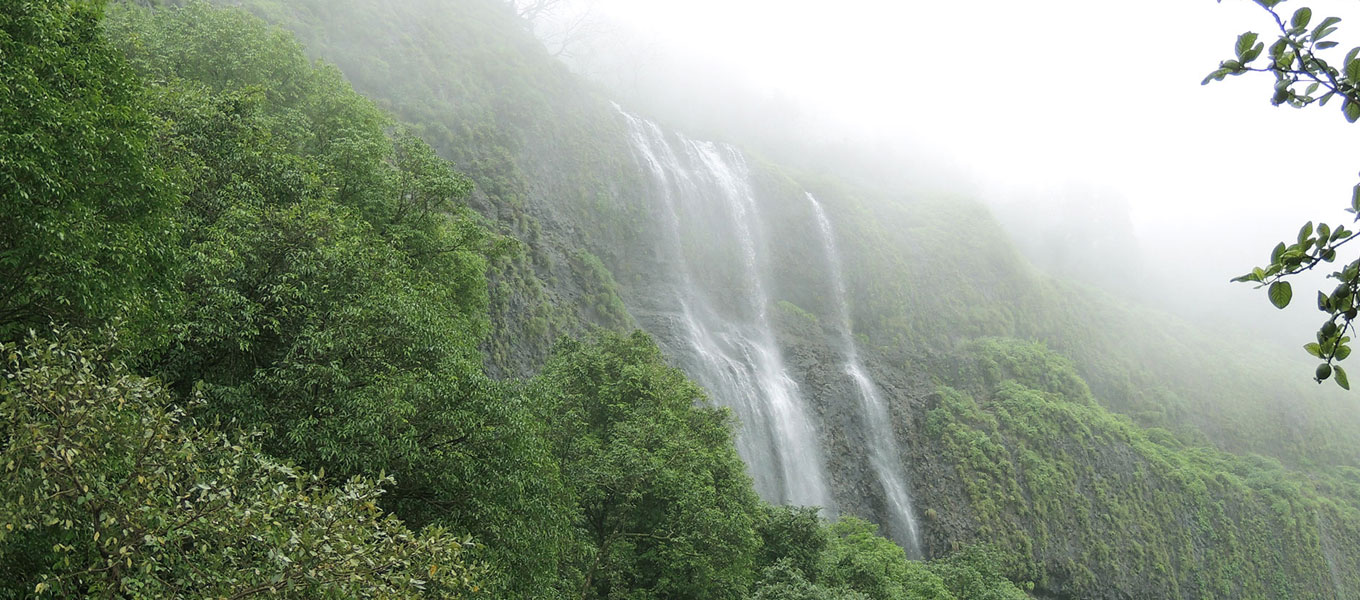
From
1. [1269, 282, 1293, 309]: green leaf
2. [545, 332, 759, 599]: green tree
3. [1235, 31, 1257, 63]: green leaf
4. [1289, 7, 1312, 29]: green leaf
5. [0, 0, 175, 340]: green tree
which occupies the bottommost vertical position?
[545, 332, 759, 599]: green tree

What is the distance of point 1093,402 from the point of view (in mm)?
55719

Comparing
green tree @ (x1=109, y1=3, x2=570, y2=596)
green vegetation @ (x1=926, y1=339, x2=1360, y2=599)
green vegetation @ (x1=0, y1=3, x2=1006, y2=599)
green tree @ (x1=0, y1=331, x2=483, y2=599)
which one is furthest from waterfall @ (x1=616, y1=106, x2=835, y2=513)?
green tree @ (x1=0, y1=331, x2=483, y2=599)

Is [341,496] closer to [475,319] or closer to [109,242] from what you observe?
[109,242]

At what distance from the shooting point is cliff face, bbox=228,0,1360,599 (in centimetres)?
3844

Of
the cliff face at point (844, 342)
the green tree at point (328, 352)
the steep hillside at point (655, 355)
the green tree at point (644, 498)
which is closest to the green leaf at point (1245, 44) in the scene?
the green tree at point (328, 352)

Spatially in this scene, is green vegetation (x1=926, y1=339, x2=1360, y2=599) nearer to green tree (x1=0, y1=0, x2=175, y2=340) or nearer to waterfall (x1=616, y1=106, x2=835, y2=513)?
waterfall (x1=616, y1=106, x2=835, y2=513)

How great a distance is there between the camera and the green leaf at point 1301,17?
317 cm

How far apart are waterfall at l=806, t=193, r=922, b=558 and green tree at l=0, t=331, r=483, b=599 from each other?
36.3 metres

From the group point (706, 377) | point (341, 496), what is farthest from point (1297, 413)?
point (341, 496)

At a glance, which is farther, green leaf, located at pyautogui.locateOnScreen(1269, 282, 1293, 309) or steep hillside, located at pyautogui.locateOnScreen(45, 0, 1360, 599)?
steep hillside, located at pyautogui.locateOnScreen(45, 0, 1360, 599)

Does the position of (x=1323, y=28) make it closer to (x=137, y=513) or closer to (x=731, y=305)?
(x=137, y=513)

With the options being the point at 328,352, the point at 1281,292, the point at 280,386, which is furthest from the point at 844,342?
the point at 1281,292

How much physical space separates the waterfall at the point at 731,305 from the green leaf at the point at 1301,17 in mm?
29302

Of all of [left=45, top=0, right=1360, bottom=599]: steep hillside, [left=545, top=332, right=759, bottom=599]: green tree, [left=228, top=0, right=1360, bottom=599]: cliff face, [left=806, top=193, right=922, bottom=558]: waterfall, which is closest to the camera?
[left=45, top=0, right=1360, bottom=599]: steep hillside
